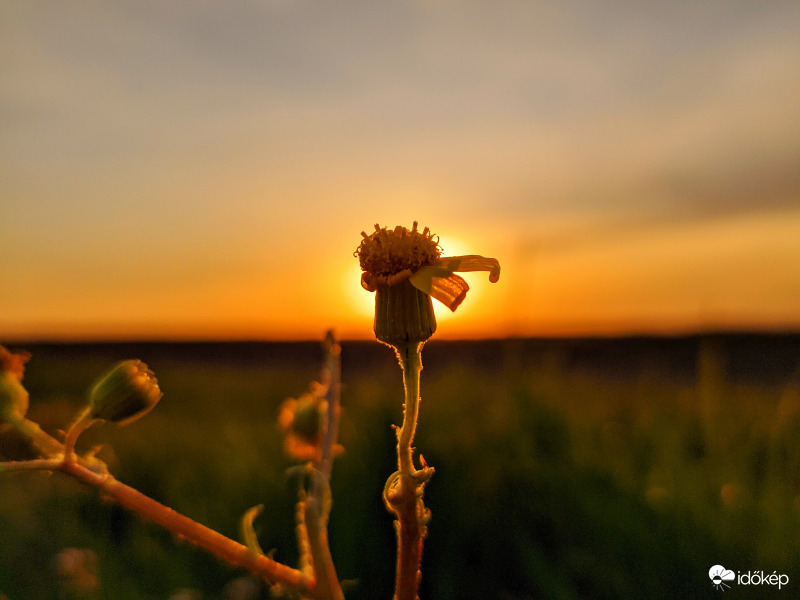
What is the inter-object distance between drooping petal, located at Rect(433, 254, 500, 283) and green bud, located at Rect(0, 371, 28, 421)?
2.32 ft

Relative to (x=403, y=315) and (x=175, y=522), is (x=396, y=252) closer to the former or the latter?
(x=403, y=315)

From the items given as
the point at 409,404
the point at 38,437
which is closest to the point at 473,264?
the point at 409,404

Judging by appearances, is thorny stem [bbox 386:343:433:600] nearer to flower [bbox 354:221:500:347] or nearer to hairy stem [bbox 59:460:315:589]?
hairy stem [bbox 59:460:315:589]

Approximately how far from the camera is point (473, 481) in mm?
2279

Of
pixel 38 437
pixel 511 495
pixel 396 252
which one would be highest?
pixel 396 252

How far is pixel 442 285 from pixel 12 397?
2.29 ft

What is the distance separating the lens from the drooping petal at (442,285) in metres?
1.00

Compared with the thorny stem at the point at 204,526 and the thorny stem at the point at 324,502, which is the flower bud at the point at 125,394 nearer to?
the thorny stem at the point at 204,526

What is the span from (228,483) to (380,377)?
3.67 ft

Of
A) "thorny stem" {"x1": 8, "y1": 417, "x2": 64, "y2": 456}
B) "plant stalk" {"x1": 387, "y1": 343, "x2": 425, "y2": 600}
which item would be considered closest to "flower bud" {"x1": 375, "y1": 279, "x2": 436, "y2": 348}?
"plant stalk" {"x1": 387, "y1": 343, "x2": 425, "y2": 600}

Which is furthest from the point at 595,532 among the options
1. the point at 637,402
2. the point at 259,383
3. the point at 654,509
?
the point at 259,383

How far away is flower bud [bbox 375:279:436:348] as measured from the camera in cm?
105

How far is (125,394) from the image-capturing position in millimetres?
973

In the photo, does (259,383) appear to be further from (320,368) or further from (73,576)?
(320,368)
